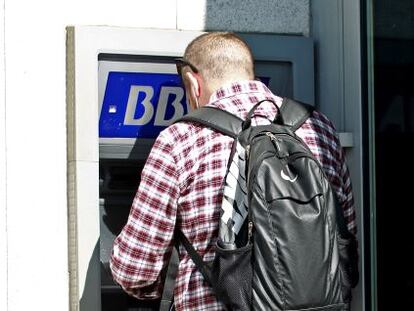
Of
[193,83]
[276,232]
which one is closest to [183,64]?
[193,83]

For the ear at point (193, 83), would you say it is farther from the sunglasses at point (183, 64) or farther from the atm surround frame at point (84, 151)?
the atm surround frame at point (84, 151)

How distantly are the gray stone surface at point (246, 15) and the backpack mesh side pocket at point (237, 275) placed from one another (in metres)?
1.30

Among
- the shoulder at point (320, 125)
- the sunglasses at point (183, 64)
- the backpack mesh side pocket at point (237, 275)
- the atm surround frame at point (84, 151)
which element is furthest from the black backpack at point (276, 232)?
the atm surround frame at point (84, 151)

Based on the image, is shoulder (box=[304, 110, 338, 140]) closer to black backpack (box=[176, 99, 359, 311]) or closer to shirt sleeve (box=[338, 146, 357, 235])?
shirt sleeve (box=[338, 146, 357, 235])

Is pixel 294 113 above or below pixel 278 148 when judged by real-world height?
above

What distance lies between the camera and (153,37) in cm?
409

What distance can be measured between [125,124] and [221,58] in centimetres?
69

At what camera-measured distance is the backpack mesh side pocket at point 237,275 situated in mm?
3135

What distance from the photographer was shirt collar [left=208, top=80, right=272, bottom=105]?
3.49 m

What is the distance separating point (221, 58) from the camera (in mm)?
3547

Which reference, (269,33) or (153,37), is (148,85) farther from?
(269,33)

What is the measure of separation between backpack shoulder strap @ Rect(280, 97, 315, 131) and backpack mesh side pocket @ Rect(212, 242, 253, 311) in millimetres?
518

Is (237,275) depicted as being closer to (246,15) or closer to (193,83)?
(193,83)

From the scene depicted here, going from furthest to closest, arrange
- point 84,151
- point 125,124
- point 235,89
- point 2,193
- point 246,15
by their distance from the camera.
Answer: point 246,15 < point 125,124 < point 84,151 < point 2,193 < point 235,89
